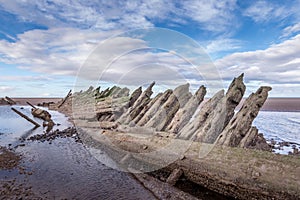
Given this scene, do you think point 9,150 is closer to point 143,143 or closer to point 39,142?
point 39,142

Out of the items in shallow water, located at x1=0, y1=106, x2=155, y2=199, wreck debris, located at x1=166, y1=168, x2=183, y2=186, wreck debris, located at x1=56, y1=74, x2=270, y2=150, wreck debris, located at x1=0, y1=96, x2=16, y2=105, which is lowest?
wreck debris, located at x1=0, y1=96, x2=16, y2=105

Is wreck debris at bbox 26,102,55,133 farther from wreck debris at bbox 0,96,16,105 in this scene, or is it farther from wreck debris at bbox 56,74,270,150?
A: wreck debris at bbox 0,96,16,105

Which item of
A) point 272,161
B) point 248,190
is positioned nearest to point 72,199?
point 248,190

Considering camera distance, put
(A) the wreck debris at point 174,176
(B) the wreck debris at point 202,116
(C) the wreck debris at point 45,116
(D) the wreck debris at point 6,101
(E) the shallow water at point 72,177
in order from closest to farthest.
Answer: (E) the shallow water at point 72,177
(A) the wreck debris at point 174,176
(B) the wreck debris at point 202,116
(C) the wreck debris at point 45,116
(D) the wreck debris at point 6,101

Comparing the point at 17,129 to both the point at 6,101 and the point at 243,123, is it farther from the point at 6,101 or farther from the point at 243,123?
the point at 6,101

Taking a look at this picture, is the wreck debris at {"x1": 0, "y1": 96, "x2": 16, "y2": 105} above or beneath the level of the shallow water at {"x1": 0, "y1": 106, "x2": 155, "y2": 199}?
beneath

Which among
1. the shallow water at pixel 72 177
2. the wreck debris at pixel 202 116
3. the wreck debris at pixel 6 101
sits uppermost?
the wreck debris at pixel 202 116

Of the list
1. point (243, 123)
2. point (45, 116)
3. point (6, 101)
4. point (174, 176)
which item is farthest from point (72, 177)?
point (6, 101)

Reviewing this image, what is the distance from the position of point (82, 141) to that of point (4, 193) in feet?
27.8

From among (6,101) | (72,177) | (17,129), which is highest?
(72,177)

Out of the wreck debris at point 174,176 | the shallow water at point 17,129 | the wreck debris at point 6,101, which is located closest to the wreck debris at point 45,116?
the shallow water at point 17,129

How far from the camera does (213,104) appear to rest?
962 centimetres

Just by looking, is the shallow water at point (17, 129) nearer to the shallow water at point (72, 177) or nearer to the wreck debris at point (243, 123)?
the shallow water at point (72, 177)

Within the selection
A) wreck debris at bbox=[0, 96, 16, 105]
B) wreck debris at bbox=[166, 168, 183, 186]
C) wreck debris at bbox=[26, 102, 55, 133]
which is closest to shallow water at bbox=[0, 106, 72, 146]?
wreck debris at bbox=[26, 102, 55, 133]
